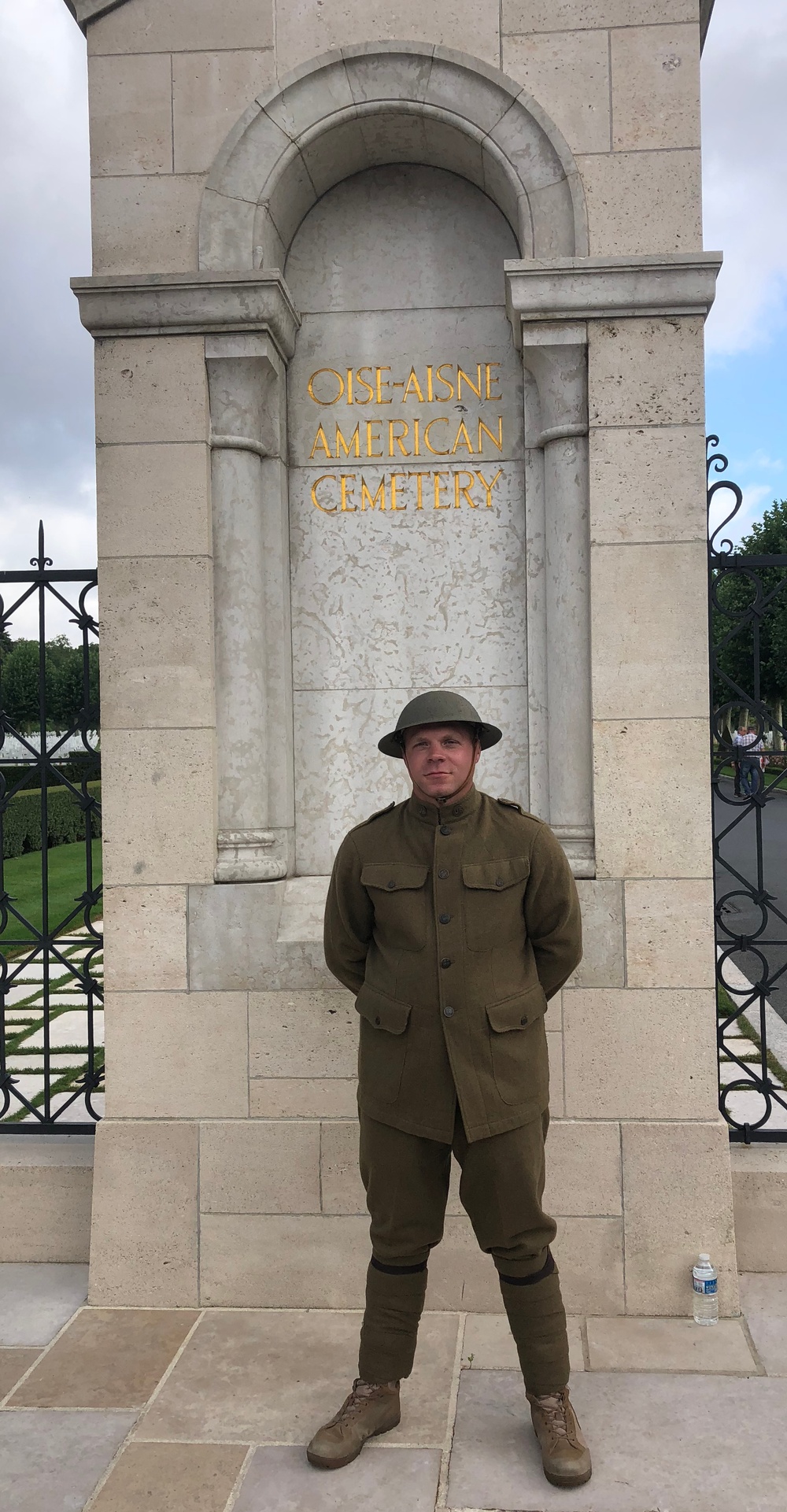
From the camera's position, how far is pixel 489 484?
14.9ft

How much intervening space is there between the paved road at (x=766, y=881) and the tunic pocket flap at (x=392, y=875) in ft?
5.21

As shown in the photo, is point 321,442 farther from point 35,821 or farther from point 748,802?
point 35,821

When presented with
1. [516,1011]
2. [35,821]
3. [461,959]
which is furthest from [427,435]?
[35,821]

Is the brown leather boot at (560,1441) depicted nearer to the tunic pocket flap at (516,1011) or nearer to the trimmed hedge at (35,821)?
the tunic pocket flap at (516,1011)

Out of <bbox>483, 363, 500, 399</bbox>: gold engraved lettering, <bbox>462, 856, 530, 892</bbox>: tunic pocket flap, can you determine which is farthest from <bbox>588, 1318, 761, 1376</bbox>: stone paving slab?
<bbox>483, 363, 500, 399</bbox>: gold engraved lettering

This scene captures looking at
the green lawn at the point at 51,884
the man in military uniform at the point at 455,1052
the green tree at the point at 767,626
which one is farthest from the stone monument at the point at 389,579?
the green tree at the point at 767,626

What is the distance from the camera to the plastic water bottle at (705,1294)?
397 centimetres

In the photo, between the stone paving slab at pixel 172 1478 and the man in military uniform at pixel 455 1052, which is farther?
the man in military uniform at pixel 455 1052

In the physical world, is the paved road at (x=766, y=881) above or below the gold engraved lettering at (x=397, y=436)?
below

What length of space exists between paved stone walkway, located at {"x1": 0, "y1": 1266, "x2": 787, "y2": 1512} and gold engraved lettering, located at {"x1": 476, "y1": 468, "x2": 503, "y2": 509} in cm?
296

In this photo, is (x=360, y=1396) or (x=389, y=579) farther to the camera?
(x=389, y=579)

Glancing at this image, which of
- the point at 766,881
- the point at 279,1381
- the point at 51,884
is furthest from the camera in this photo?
the point at 51,884

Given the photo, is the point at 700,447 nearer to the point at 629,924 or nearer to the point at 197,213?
the point at 629,924

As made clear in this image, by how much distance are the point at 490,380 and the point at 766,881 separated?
10811 millimetres
